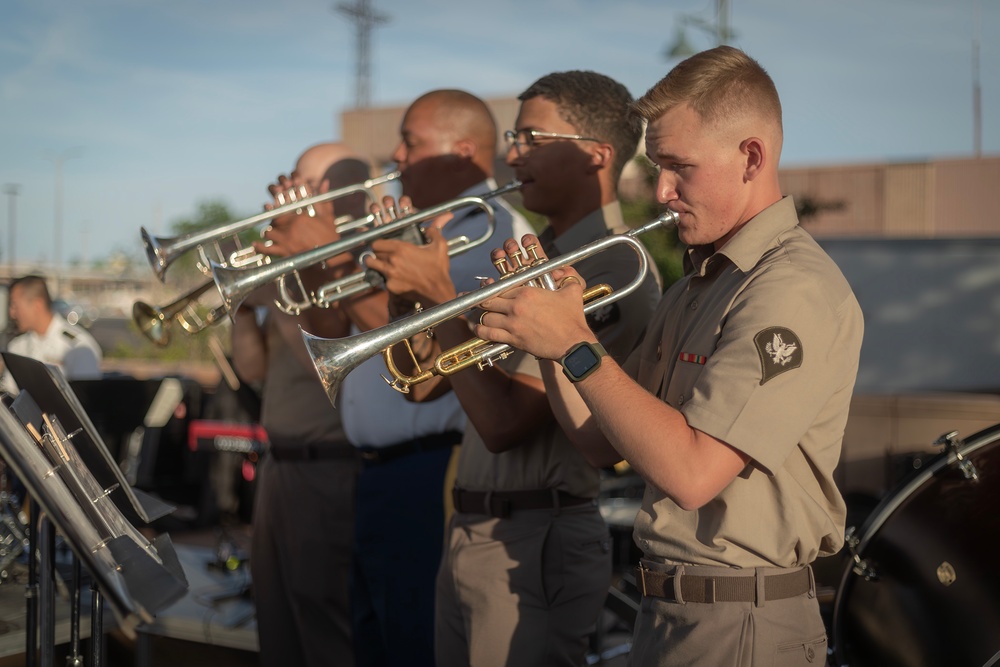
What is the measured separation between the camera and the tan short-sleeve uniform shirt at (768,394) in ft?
6.14

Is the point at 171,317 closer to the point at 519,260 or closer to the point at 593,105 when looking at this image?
the point at 593,105

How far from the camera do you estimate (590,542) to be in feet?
9.21

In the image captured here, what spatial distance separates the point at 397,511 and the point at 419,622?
41 centimetres

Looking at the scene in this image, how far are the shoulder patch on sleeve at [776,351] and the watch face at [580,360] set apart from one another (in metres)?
0.32

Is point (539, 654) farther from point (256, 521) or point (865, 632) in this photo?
point (256, 521)

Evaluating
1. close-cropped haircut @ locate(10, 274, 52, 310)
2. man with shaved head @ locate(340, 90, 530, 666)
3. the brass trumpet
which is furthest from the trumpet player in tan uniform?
close-cropped haircut @ locate(10, 274, 52, 310)

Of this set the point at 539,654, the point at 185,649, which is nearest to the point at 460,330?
the point at 539,654

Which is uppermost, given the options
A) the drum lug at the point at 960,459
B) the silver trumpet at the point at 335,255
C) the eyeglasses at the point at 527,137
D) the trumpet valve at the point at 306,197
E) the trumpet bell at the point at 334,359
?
the eyeglasses at the point at 527,137

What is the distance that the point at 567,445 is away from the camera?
278 centimetres

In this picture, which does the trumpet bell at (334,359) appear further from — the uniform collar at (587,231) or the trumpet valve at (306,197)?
the trumpet valve at (306,197)

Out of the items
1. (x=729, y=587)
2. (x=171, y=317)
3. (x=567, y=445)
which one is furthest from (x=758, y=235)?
(x=171, y=317)

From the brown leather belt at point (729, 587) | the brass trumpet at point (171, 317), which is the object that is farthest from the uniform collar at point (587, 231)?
the brass trumpet at point (171, 317)

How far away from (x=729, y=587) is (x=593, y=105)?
5.39ft

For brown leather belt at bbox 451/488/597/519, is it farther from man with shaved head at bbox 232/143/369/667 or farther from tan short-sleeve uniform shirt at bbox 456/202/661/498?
man with shaved head at bbox 232/143/369/667
